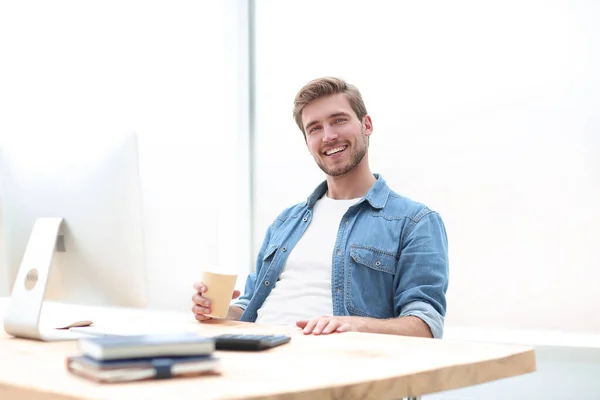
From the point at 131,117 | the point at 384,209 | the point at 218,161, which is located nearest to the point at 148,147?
the point at 131,117

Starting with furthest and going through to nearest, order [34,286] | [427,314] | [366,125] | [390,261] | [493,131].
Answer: [493,131]
[366,125]
[390,261]
[427,314]
[34,286]

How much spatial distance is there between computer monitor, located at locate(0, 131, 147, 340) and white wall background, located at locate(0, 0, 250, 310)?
1.74 metres

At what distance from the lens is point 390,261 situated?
1739mm

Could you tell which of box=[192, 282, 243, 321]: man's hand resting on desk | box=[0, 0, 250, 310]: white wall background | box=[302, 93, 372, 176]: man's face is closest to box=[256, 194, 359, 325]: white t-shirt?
box=[302, 93, 372, 176]: man's face

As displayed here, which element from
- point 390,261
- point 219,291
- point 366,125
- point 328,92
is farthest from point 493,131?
point 219,291

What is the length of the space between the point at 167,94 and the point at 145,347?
8.23 ft

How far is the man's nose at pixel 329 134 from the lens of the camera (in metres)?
2.01

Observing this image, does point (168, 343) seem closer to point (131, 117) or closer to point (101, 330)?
point (101, 330)

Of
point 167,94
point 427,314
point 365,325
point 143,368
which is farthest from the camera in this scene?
point 167,94

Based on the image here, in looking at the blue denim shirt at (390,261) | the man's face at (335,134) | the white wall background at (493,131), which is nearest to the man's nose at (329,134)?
the man's face at (335,134)

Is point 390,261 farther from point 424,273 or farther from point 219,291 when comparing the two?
A: point 219,291

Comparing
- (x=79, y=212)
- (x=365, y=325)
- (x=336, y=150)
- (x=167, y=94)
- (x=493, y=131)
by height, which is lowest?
(x=365, y=325)

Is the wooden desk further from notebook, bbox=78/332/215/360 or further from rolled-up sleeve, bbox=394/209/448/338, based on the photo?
rolled-up sleeve, bbox=394/209/448/338

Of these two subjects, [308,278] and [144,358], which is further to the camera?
[308,278]
